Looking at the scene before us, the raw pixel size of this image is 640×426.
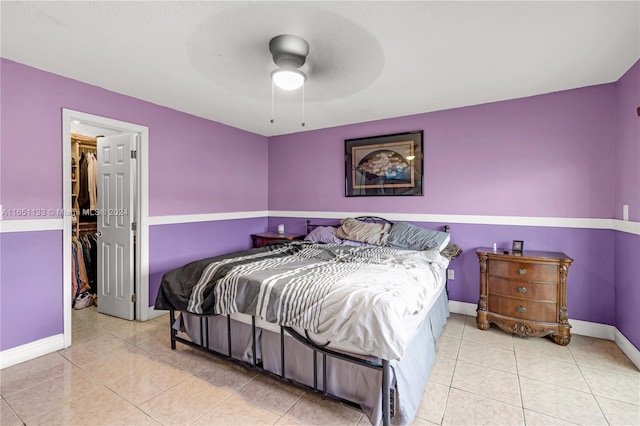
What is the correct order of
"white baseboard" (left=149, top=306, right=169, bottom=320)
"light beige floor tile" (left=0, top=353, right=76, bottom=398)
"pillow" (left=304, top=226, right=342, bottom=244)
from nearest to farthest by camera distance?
"light beige floor tile" (left=0, top=353, right=76, bottom=398) < "white baseboard" (left=149, top=306, right=169, bottom=320) < "pillow" (left=304, top=226, right=342, bottom=244)

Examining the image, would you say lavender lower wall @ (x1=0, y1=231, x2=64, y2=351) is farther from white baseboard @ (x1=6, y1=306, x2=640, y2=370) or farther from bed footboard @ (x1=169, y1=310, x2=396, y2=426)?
bed footboard @ (x1=169, y1=310, x2=396, y2=426)

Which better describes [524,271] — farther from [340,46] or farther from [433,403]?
[340,46]

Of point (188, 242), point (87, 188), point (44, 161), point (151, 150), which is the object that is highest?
point (151, 150)

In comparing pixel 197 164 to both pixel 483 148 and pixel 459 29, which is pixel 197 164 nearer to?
pixel 459 29

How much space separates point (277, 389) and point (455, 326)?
1.98 meters

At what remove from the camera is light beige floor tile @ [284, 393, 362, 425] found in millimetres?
1760

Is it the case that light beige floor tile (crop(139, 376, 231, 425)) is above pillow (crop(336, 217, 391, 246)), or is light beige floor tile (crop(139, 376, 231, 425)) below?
below

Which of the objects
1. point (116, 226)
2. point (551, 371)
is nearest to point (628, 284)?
point (551, 371)

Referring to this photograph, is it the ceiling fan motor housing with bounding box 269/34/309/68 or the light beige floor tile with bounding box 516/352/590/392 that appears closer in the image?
the ceiling fan motor housing with bounding box 269/34/309/68

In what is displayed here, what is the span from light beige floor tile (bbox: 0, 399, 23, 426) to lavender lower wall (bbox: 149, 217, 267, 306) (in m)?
1.51

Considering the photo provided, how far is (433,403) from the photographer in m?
1.91

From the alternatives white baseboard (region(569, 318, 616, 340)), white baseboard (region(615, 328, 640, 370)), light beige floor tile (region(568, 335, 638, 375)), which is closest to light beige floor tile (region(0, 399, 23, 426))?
light beige floor tile (region(568, 335, 638, 375))

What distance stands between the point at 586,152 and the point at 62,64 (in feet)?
15.3

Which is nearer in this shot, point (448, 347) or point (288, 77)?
point (288, 77)
